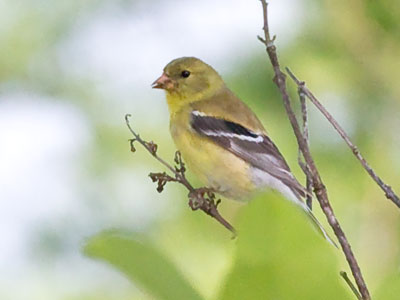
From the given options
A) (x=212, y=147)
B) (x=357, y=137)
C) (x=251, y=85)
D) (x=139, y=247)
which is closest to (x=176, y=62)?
(x=251, y=85)

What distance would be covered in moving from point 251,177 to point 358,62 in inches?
28.0

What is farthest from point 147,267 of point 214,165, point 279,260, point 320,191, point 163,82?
point 163,82

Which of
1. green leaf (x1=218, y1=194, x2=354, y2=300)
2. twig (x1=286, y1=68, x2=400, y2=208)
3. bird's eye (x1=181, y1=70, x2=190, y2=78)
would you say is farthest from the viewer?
bird's eye (x1=181, y1=70, x2=190, y2=78)

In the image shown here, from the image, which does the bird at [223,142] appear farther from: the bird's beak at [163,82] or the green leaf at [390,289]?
the green leaf at [390,289]

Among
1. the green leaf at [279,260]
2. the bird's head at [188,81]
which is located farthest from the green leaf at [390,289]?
the bird's head at [188,81]

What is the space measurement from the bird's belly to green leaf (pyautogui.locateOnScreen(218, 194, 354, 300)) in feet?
6.45

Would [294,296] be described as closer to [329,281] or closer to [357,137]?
[329,281]

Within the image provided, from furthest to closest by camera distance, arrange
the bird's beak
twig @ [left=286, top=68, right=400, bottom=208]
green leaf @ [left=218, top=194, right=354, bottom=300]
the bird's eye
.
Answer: the bird's eye < the bird's beak < twig @ [left=286, top=68, right=400, bottom=208] < green leaf @ [left=218, top=194, right=354, bottom=300]

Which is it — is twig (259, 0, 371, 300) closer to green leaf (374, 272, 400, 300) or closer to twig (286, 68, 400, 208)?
twig (286, 68, 400, 208)

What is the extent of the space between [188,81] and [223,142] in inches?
17.8

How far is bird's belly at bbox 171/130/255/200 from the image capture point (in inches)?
91.7

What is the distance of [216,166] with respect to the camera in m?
2.38

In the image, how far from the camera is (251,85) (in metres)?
2.80

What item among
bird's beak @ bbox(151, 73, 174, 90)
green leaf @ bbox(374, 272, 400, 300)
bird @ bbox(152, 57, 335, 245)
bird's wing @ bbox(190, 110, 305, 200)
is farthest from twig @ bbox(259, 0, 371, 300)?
bird's beak @ bbox(151, 73, 174, 90)
